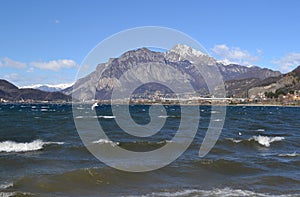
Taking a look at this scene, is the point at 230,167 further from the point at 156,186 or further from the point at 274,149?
the point at 274,149

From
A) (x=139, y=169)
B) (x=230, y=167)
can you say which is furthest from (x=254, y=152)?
(x=139, y=169)

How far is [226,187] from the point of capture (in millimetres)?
17859

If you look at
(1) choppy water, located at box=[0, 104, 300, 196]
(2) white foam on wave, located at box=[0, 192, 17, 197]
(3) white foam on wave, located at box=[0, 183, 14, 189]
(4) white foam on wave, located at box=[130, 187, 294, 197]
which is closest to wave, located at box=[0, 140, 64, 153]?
(1) choppy water, located at box=[0, 104, 300, 196]

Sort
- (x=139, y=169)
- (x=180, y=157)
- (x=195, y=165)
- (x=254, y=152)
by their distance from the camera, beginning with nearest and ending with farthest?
(x=139, y=169), (x=195, y=165), (x=180, y=157), (x=254, y=152)

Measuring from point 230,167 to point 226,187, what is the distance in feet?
18.6

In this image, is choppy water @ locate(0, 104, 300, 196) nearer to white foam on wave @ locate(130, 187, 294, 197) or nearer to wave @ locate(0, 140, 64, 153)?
white foam on wave @ locate(130, 187, 294, 197)

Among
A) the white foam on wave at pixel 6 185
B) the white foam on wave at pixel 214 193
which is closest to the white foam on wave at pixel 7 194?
the white foam on wave at pixel 6 185

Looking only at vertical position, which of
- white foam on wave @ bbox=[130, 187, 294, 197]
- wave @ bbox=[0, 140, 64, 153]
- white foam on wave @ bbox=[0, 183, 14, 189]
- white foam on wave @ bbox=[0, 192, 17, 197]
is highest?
wave @ bbox=[0, 140, 64, 153]

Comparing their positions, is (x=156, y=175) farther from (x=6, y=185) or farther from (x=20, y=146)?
(x=20, y=146)

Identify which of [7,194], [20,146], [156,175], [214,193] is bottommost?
[214,193]

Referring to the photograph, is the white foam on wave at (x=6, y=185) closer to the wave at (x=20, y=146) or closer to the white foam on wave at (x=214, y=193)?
the white foam on wave at (x=214, y=193)

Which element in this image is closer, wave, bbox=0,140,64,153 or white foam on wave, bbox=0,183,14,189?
white foam on wave, bbox=0,183,14,189

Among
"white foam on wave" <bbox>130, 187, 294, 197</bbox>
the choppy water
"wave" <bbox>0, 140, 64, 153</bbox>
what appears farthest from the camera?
"wave" <bbox>0, 140, 64, 153</bbox>

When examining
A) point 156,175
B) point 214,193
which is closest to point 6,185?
point 156,175
